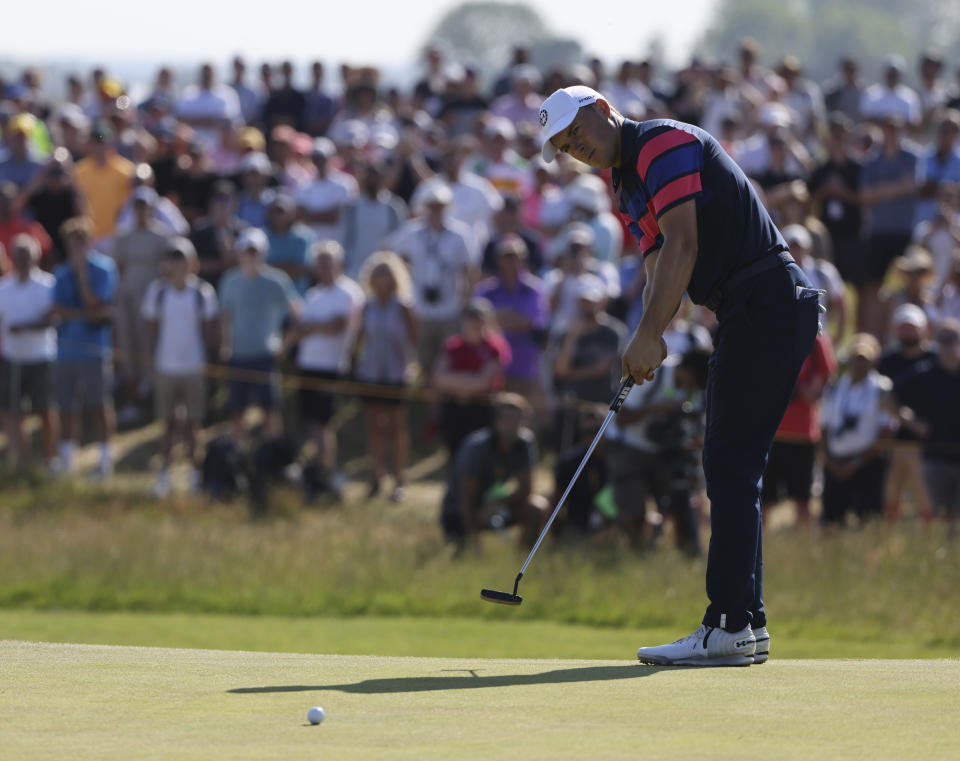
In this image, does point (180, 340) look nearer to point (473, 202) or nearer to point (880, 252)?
point (473, 202)

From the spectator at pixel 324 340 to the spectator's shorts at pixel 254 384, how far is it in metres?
0.33

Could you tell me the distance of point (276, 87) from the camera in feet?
78.8

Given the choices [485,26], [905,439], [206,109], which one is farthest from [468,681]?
[485,26]

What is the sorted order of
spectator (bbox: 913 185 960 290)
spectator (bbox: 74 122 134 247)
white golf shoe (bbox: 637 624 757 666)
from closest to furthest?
1. white golf shoe (bbox: 637 624 757 666)
2. spectator (bbox: 913 185 960 290)
3. spectator (bbox: 74 122 134 247)

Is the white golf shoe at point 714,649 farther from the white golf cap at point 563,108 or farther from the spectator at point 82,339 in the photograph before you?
the spectator at point 82,339

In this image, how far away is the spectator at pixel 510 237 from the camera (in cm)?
1770

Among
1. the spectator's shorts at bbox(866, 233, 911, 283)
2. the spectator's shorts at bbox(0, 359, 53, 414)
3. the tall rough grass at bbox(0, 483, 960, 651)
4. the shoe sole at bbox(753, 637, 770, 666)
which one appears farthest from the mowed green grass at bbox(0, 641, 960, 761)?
the spectator's shorts at bbox(866, 233, 911, 283)

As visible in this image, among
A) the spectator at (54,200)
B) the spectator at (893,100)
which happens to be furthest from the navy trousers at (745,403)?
the spectator at (893,100)

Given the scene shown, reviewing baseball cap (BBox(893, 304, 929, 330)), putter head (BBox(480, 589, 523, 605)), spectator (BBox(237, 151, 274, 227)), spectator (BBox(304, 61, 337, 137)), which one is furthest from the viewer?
spectator (BBox(304, 61, 337, 137))

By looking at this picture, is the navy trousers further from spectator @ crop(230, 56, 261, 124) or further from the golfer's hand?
spectator @ crop(230, 56, 261, 124)

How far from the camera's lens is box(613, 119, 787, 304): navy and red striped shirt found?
20.6 feet

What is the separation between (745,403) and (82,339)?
12.0m

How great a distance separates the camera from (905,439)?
1454cm

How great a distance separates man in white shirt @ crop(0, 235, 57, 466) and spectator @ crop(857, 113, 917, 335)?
356 inches
